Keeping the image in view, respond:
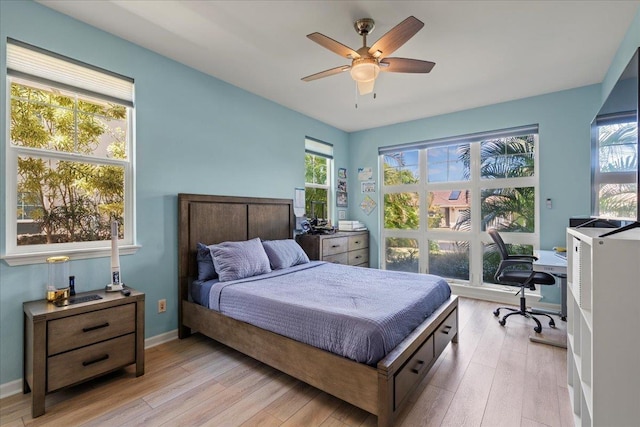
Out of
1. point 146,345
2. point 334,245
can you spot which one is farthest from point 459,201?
point 146,345

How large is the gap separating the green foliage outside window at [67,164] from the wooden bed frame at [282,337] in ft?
2.01

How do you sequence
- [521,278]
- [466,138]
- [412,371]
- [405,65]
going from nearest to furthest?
1. [412,371]
2. [405,65]
3. [521,278]
4. [466,138]

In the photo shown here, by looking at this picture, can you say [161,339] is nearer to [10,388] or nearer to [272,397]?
[10,388]

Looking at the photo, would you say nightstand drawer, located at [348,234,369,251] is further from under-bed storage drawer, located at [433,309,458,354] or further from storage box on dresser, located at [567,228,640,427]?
storage box on dresser, located at [567,228,640,427]

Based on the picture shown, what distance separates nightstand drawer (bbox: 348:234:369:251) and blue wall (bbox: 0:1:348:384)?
4.45 ft

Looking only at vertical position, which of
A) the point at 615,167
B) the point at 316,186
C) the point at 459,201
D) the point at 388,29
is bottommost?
the point at 459,201

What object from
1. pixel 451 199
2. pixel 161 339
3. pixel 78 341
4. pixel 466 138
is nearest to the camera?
pixel 78 341

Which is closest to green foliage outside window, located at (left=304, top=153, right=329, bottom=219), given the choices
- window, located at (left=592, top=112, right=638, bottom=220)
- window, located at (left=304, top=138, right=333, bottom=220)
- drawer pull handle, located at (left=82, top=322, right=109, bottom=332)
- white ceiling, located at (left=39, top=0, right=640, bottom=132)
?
window, located at (left=304, top=138, right=333, bottom=220)

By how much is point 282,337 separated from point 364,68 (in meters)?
2.00

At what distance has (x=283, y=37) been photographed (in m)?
2.42

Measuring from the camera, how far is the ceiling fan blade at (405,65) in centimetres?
222

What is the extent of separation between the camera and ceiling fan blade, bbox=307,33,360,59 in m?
1.94

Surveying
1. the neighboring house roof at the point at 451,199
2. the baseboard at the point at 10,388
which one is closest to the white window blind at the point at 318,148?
the neighboring house roof at the point at 451,199

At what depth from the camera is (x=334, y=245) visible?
13.7 feet
